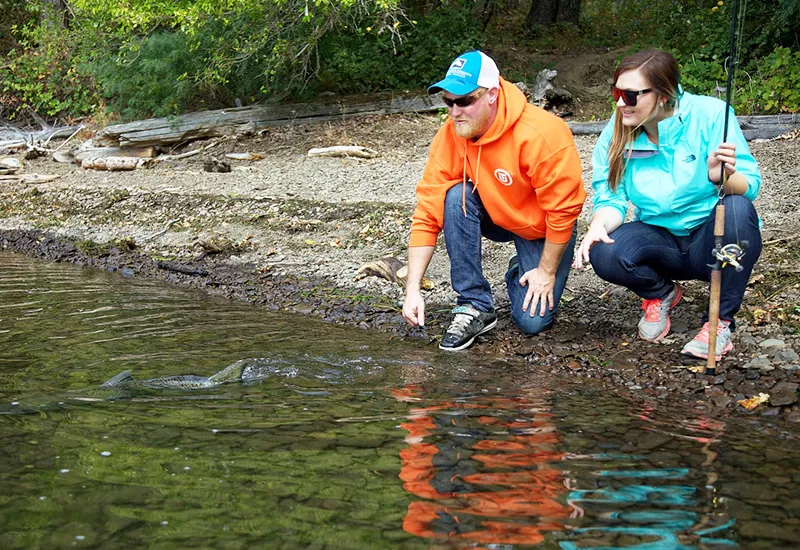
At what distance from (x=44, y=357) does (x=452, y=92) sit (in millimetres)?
2457

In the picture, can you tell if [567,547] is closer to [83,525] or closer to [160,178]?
[83,525]

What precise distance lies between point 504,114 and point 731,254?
124 centimetres

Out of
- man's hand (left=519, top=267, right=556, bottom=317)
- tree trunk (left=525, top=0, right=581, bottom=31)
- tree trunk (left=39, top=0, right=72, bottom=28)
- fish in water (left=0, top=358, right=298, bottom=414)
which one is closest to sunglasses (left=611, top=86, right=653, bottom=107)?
man's hand (left=519, top=267, right=556, bottom=317)

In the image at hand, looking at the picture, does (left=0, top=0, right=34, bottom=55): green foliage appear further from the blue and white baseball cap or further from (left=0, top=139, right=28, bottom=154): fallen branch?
the blue and white baseball cap

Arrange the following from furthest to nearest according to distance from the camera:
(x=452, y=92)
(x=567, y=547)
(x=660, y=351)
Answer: (x=660, y=351) → (x=452, y=92) → (x=567, y=547)

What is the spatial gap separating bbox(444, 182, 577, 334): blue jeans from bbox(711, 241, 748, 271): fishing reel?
84 cm

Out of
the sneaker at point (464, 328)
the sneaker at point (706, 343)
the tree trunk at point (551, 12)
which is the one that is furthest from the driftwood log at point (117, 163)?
the sneaker at point (706, 343)

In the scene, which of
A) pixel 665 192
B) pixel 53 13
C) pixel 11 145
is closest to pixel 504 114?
pixel 665 192

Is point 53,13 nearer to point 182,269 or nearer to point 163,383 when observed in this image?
point 182,269

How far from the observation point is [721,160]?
3627 mm

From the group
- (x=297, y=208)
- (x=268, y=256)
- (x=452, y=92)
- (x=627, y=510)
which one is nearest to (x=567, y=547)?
(x=627, y=510)

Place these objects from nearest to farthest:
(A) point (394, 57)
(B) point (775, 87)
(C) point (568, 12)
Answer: (B) point (775, 87)
(A) point (394, 57)
(C) point (568, 12)

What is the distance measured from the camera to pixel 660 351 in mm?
4320

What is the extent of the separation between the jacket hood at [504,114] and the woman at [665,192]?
0.45 m
